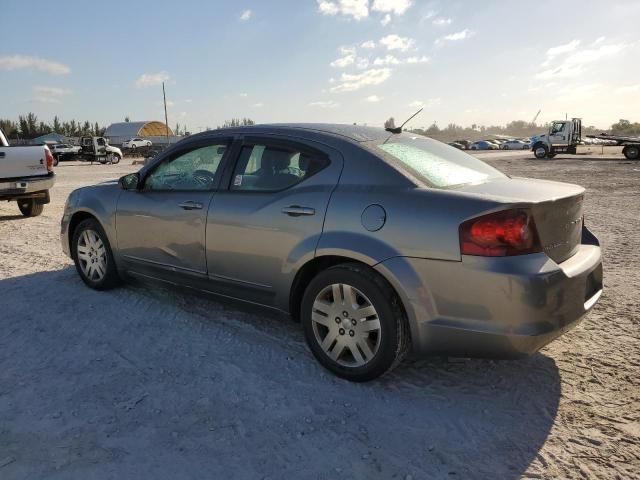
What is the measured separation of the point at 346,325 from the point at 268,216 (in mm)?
915

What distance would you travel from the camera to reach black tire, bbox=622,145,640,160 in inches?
1210

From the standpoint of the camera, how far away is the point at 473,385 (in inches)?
123

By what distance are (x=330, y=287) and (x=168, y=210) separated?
1684mm

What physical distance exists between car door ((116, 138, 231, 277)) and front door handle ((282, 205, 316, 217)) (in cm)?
79

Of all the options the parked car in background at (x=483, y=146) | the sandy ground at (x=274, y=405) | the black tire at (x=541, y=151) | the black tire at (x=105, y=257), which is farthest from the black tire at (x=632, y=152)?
the parked car in background at (x=483, y=146)

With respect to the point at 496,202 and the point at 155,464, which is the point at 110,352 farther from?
the point at 496,202

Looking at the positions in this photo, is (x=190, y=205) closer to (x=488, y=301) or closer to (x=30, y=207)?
(x=488, y=301)

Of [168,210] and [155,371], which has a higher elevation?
[168,210]

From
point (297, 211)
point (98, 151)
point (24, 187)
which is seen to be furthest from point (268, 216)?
point (98, 151)

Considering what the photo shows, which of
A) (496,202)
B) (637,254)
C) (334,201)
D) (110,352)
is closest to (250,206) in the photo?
(334,201)

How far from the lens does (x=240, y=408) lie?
2865 mm

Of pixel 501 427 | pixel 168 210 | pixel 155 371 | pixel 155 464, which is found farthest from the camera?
pixel 168 210

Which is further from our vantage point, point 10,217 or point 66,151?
point 66,151

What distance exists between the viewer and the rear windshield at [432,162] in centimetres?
315
